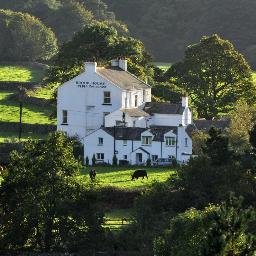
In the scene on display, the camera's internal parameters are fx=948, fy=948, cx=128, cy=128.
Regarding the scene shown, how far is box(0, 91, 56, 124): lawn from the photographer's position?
89.5 m

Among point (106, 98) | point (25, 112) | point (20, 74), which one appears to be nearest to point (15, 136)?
point (25, 112)

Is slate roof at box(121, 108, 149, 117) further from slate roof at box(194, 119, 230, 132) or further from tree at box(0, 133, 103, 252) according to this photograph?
tree at box(0, 133, 103, 252)

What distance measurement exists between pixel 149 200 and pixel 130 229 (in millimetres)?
2661

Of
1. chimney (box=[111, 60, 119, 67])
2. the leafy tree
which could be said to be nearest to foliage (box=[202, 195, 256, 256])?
the leafy tree

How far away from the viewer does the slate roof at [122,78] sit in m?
79.9

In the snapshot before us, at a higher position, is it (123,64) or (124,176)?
(123,64)

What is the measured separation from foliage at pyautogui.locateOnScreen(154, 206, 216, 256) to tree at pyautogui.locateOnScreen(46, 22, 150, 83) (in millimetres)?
53234

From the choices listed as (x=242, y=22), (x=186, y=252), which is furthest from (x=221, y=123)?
(x=242, y=22)

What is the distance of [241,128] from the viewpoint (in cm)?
6956

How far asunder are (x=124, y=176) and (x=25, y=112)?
1215 inches

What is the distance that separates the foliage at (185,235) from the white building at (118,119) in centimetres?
3193

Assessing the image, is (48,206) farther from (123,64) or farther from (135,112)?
(123,64)

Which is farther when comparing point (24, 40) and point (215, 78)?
point (24, 40)

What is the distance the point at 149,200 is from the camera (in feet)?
160
